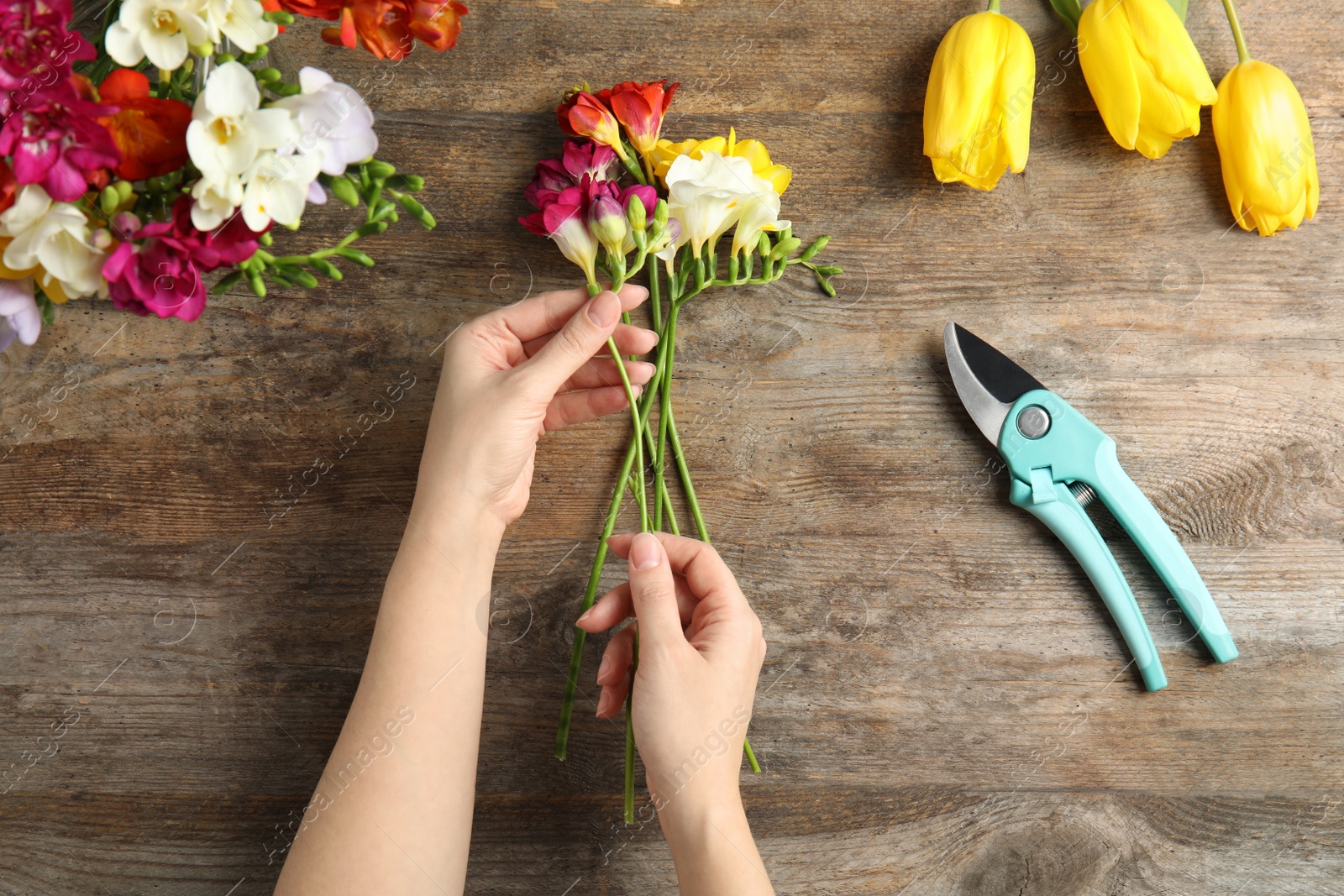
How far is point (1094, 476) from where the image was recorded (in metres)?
0.77

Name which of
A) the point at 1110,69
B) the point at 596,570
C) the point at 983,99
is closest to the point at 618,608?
the point at 596,570

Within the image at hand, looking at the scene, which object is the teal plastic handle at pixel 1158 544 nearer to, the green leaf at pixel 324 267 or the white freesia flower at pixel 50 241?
the green leaf at pixel 324 267

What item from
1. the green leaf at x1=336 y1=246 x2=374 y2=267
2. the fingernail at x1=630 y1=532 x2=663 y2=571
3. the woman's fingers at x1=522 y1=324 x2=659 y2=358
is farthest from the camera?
the woman's fingers at x1=522 y1=324 x2=659 y2=358

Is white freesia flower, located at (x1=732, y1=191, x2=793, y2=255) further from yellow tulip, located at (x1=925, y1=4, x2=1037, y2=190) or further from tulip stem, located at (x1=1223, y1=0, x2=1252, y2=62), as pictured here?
tulip stem, located at (x1=1223, y1=0, x2=1252, y2=62)

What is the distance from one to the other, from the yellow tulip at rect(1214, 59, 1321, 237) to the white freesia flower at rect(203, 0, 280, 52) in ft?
2.86

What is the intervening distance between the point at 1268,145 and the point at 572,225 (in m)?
0.69

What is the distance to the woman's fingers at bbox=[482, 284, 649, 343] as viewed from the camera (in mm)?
738

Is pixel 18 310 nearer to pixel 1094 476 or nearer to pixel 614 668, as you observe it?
pixel 614 668

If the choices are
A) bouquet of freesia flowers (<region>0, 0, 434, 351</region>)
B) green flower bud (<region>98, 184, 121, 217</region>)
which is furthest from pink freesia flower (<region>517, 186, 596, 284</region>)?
green flower bud (<region>98, 184, 121, 217</region>)

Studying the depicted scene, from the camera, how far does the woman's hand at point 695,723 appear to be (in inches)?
25.0

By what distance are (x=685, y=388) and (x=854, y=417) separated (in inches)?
7.1

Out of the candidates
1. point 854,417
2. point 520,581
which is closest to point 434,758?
point 520,581

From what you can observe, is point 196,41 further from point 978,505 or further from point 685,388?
point 978,505

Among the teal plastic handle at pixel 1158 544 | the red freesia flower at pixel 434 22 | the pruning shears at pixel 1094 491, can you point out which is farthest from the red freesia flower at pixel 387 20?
the teal plastic handle at pixel 1158 544
